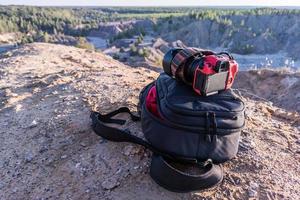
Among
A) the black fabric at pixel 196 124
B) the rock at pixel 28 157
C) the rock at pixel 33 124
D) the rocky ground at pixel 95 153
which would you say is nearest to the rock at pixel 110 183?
the rocky ground at pixel 95 153

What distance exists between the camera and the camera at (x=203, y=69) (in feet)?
7.89

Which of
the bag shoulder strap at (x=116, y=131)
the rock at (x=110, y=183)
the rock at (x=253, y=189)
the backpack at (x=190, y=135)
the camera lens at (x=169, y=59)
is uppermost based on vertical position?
the camera lens at (x=169, y=59)


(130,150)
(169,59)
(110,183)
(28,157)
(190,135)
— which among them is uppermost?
(169,59)

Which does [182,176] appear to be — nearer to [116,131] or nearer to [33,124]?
[116,131]

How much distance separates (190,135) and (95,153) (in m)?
0.88

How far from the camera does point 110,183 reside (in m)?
2.62

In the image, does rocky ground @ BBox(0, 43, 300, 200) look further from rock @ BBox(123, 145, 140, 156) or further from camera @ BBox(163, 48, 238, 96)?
camera @ BBox(163, 48, 238, 96)

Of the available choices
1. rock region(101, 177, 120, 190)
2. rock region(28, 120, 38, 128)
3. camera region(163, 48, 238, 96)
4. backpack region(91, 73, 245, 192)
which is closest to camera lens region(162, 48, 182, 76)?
camera region(163, 48, 238, 96)

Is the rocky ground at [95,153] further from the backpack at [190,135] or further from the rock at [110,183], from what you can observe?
the backpack at [190,135]

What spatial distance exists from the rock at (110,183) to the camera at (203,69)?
0.78 m

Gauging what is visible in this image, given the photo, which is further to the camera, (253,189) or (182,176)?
(253,189)

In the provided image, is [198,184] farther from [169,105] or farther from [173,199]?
[169,105]

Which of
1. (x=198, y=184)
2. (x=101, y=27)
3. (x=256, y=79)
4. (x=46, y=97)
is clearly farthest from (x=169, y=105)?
(x=101, y=27)

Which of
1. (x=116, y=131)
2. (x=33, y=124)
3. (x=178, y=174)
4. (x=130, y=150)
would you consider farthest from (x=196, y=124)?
(x=33, y=124)
